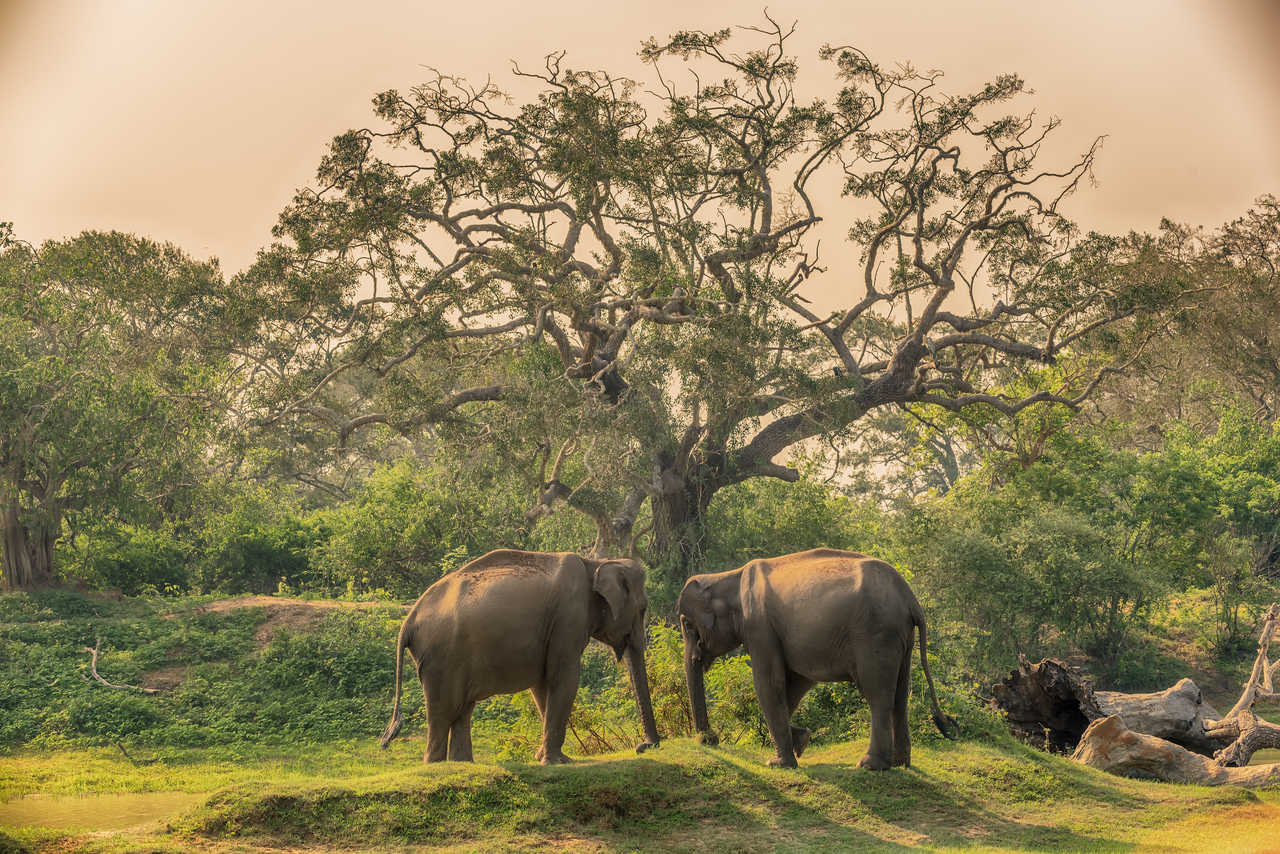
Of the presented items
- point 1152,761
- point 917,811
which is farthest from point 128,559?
point 1152,761

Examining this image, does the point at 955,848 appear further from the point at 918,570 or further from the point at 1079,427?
the point at 1079,427

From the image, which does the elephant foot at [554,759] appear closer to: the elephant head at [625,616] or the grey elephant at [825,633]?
the elephant head at [625,616]

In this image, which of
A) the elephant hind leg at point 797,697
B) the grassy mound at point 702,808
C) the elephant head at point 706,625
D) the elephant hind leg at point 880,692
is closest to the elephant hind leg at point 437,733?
the grassy mound at point 702,808

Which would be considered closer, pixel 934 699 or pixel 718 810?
pixel 718 810

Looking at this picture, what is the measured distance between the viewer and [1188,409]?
3794 centimetres


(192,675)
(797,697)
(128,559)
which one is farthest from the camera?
(128,559)

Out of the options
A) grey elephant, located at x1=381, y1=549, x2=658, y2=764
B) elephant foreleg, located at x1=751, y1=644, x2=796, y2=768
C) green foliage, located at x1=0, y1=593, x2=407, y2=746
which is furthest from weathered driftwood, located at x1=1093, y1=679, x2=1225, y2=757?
green foliage, located at x1=0, y1=593, x2=407, y2=746

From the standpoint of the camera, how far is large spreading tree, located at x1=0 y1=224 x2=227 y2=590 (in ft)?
69.6

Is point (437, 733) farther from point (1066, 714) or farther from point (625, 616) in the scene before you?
point (1066, 714)

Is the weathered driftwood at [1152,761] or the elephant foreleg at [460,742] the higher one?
the elephant foreleg at [460,742]

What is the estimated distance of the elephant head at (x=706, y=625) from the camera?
11.6 metres

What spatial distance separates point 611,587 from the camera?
429 inches

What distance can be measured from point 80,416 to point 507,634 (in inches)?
573

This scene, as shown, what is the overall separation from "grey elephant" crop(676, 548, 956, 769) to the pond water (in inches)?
203
